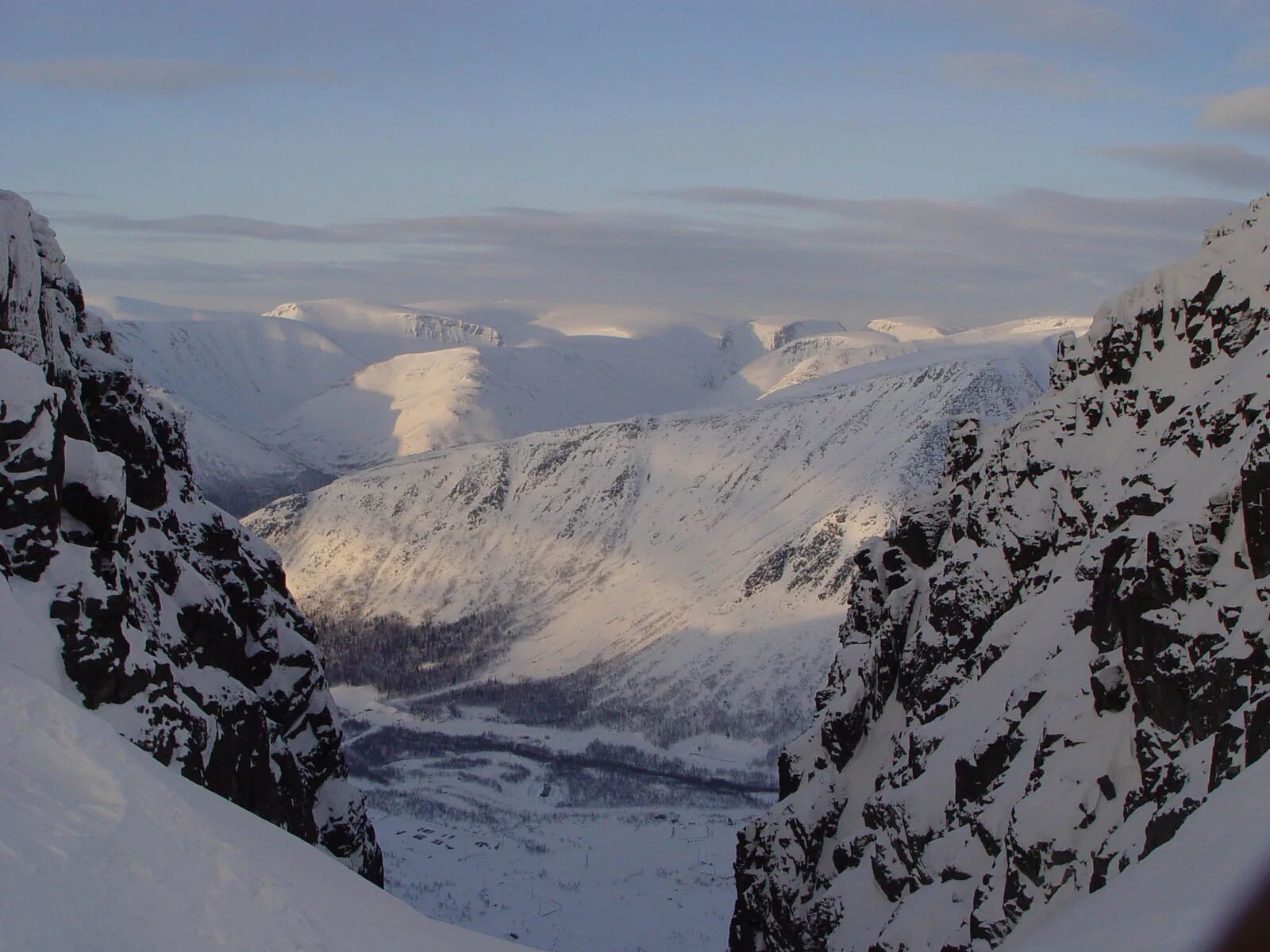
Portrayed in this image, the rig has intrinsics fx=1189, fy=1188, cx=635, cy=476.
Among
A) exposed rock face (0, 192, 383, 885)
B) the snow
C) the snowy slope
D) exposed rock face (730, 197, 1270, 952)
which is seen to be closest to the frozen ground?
exposed rock face (0, 192, 383, 885)

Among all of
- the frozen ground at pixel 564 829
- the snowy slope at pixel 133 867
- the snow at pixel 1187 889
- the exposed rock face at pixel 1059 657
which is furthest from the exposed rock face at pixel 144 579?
the frozen ground at pixel 564 829

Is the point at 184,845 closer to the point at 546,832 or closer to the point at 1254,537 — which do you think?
the point at 1254,537

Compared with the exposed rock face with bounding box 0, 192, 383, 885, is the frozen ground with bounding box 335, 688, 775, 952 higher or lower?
lower

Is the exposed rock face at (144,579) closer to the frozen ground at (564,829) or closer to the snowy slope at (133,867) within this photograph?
the snowy slope at (133,867)

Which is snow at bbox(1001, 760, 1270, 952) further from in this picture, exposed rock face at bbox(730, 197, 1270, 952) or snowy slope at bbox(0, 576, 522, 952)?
snowy slope at bbox(0, 576, 522, 952)

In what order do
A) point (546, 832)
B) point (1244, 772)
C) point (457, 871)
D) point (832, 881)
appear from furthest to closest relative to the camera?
point (546, 832)
point (457, 871)
point (832, 881)
point (1244, 772)

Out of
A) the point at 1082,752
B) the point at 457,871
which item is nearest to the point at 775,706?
A: the point at 457,871

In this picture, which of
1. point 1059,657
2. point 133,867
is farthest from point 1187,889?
point 1059,657
